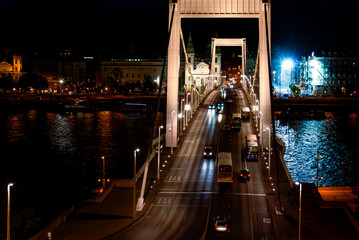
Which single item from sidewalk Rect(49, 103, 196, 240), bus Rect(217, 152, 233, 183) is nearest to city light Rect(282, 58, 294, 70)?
bus Rect(217, 152, 233, 183)

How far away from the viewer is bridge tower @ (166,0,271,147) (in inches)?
1310

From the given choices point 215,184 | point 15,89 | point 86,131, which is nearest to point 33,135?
point 86,131

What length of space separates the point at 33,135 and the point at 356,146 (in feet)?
146

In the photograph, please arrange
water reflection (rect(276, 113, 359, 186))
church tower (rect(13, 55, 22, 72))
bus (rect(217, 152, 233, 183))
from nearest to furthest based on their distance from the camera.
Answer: bus (rect(217, 152, 233, 183)), water reflection (rect(276, 113, 359, 186)), church tower (rect(13, 55, 22, 72))

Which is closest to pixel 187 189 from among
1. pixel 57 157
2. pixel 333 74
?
pixel 57 157

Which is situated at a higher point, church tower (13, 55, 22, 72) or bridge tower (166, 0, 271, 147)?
church tower (13, 55, 22, 72)

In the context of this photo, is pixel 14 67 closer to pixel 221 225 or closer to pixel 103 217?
pixel 103 217

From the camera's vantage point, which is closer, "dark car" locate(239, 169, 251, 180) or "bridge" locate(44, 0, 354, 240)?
"bridge" locate(44, 0, 354, 240)

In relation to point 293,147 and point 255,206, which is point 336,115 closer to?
point 293,147

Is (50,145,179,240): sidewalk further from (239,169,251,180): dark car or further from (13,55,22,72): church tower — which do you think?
(13,55,22,72): church tower

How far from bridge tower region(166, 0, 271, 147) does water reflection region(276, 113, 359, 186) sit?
31.1 feet

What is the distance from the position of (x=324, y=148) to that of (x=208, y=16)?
1111 inches

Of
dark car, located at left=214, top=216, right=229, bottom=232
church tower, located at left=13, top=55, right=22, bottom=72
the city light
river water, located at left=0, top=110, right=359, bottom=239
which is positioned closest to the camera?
dark car, located at left=214, top=216, right=229, bottom=232

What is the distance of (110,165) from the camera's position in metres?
42.1
